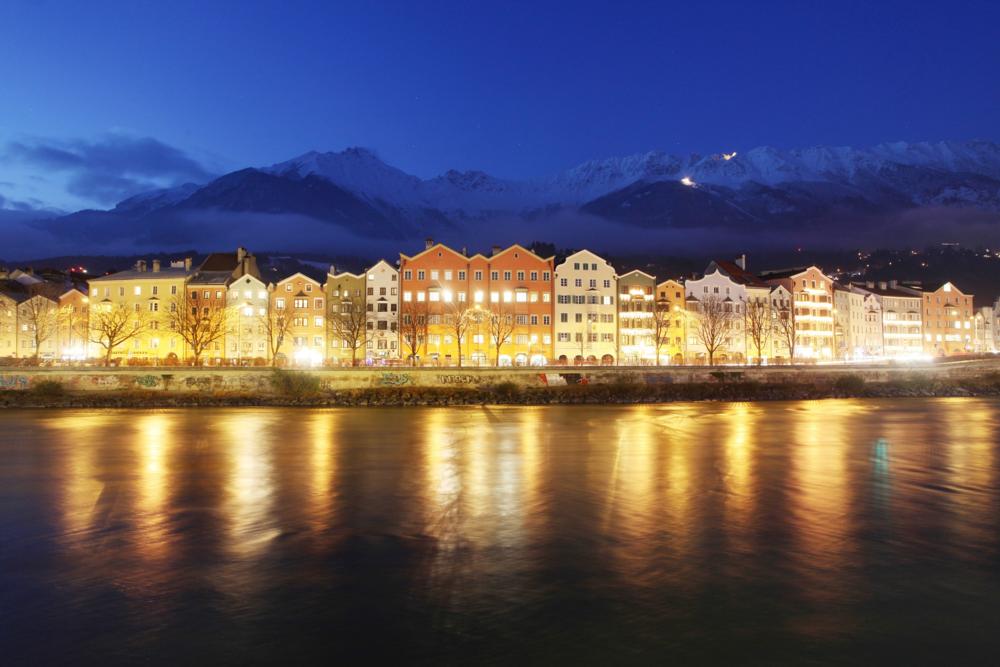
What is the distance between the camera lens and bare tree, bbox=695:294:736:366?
78.6 metres

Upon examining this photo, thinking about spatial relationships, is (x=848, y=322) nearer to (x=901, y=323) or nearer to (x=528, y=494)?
(x=901, y=323)

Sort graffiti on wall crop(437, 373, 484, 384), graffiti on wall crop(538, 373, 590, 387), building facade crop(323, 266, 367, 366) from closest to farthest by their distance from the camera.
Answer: graffiti on wall crop(437, 373, 484, 384), graffiti on wall crop(538, 373, 590, 387), building facade crop(323, 266, 367, 366)

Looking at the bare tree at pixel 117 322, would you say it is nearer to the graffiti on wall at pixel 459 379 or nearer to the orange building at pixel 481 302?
the orange building at pixel 481 302

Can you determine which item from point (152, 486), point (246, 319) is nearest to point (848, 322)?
point (246, 319)

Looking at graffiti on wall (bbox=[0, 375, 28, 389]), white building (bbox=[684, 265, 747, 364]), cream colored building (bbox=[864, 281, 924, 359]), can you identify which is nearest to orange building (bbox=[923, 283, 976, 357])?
cream colored building (bbox=[864, 281, 924, 359])

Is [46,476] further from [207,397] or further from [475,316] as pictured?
[475,316]

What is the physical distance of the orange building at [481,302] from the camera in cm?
7556

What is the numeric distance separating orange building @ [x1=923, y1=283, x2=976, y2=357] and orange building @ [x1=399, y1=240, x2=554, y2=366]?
210 ft

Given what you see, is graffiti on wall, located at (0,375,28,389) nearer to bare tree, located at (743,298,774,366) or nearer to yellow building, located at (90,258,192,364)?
yellow building, located at (90,258,192,364)

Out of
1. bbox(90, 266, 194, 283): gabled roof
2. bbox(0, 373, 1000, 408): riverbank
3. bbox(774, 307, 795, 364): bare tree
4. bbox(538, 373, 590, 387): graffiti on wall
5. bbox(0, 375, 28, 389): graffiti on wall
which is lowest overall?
bbox(0, 373, 1000, 408): riverbank

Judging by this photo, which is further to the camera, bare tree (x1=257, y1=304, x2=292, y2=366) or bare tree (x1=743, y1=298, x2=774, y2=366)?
bare tree (x1=743, y1=298, x2=774, y2=366)

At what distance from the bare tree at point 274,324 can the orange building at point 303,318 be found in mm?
587

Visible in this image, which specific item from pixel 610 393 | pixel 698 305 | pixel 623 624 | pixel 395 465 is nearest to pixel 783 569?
pixel 623 624

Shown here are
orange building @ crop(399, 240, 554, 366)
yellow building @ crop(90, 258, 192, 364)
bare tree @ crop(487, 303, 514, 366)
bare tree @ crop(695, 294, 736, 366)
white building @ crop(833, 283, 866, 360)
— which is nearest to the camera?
bare tree @ crop(487, 303, 514, 366)
